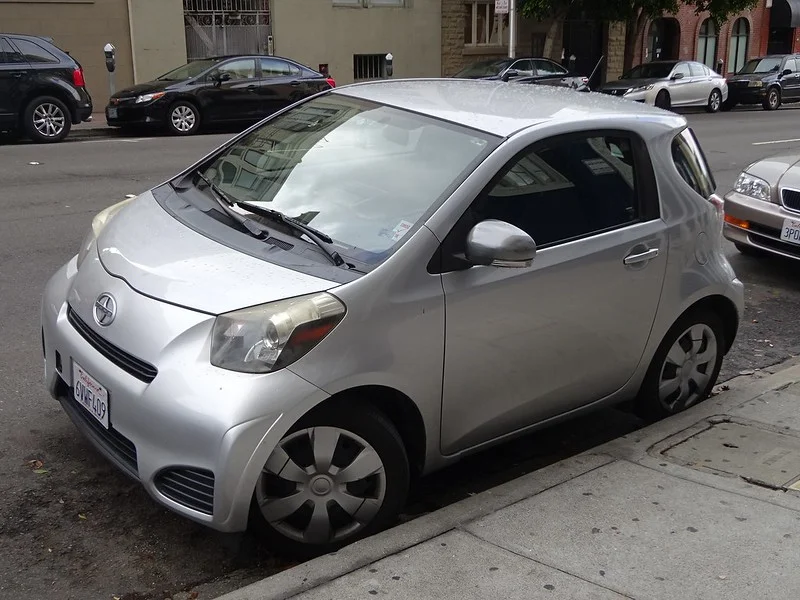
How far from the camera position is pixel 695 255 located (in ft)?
14.7

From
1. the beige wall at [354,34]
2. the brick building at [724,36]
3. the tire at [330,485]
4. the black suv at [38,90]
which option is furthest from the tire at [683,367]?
the brick building at [724,36]

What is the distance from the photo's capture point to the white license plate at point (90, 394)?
3371 millimetres

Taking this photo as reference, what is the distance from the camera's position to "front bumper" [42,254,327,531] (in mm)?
3037

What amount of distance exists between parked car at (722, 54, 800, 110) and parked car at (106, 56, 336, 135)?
15288mm

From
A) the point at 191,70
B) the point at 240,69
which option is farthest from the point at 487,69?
the point at 191,70

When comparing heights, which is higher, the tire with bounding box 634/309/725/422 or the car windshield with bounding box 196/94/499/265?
the car windshield with bounding box 196/94/499/265

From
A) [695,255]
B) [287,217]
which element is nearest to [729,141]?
[695,255]

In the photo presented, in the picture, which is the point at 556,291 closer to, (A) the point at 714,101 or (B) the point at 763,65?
(A) the point at 714,101

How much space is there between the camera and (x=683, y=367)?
4.72 m

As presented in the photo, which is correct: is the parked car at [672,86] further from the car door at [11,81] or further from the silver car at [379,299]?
the silver car at [379,299]

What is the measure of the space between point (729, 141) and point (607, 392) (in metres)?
14.7

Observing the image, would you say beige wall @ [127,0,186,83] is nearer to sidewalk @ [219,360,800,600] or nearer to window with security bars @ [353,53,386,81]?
window with security bars @ [353,53,386,81]

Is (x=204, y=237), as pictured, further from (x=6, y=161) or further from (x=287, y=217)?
(x=6, y=161)

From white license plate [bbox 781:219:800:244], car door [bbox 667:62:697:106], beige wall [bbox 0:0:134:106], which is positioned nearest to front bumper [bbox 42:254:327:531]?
white license plate [bbox 781:219:800:244]
